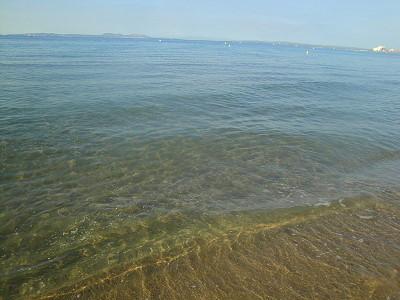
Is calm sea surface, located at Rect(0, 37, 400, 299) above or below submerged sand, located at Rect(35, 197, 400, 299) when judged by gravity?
above

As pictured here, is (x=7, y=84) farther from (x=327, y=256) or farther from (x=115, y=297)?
(x=327, y=256)

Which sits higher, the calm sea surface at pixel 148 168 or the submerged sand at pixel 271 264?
the calm sea surface at pixel 148 168

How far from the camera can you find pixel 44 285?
22.1 feet

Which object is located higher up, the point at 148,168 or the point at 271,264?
the point at 148,168

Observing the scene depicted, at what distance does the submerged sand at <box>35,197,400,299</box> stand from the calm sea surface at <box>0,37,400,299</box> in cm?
49

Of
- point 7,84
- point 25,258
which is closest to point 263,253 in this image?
point 25,258

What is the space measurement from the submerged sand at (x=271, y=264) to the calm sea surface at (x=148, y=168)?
1.59ft

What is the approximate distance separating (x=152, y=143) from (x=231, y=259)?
28.4 feet

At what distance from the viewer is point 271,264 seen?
7504 mm

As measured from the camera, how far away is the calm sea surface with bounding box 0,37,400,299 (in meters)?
8.16

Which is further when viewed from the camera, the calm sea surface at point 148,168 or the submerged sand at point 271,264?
the calm sea surface at point 148,168

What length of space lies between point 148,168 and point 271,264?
6571 millimetres

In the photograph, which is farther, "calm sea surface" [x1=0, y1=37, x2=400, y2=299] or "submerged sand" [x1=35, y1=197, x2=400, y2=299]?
"calm sea surface" [x1=0, y1=37, x2=400, y2=299]

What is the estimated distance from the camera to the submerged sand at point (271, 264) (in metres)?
6.66
